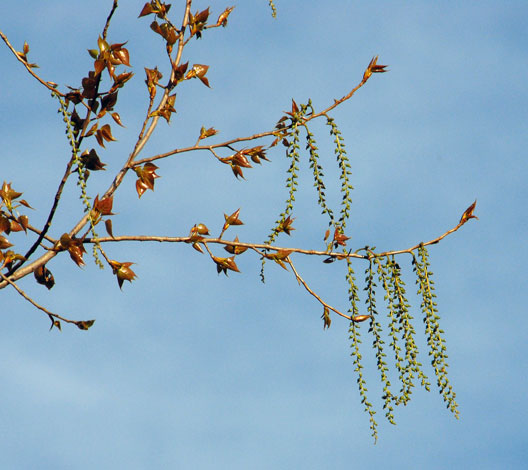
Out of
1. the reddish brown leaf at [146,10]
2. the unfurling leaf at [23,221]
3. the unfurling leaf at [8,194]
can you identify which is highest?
the reddish brown leaf at [146,10]

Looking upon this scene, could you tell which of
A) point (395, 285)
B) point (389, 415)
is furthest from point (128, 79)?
point (389, 415)

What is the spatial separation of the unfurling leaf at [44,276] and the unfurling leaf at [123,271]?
415 mm

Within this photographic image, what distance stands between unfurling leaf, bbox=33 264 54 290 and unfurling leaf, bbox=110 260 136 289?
415 millimetres

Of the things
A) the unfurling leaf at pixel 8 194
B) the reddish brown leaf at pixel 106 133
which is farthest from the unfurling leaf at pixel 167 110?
the unfurling leaf at pixel 8 194

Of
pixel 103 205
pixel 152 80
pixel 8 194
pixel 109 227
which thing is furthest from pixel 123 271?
pixel 152 80

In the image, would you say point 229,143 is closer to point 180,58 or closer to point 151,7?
point 180,58

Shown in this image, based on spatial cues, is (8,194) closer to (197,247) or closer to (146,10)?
(197,247)

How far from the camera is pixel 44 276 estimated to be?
4.69m

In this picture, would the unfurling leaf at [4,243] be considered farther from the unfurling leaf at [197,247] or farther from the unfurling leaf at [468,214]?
the unfurling leaf at [468,214]

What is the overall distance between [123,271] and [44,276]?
1.66 ft

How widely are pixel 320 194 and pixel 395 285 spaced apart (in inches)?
28.4

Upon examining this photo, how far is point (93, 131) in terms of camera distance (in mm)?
4723

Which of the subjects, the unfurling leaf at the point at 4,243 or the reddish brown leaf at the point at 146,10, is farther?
the reddish brown leaf at the point at 146,10

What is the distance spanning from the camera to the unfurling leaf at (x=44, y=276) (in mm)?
4656
